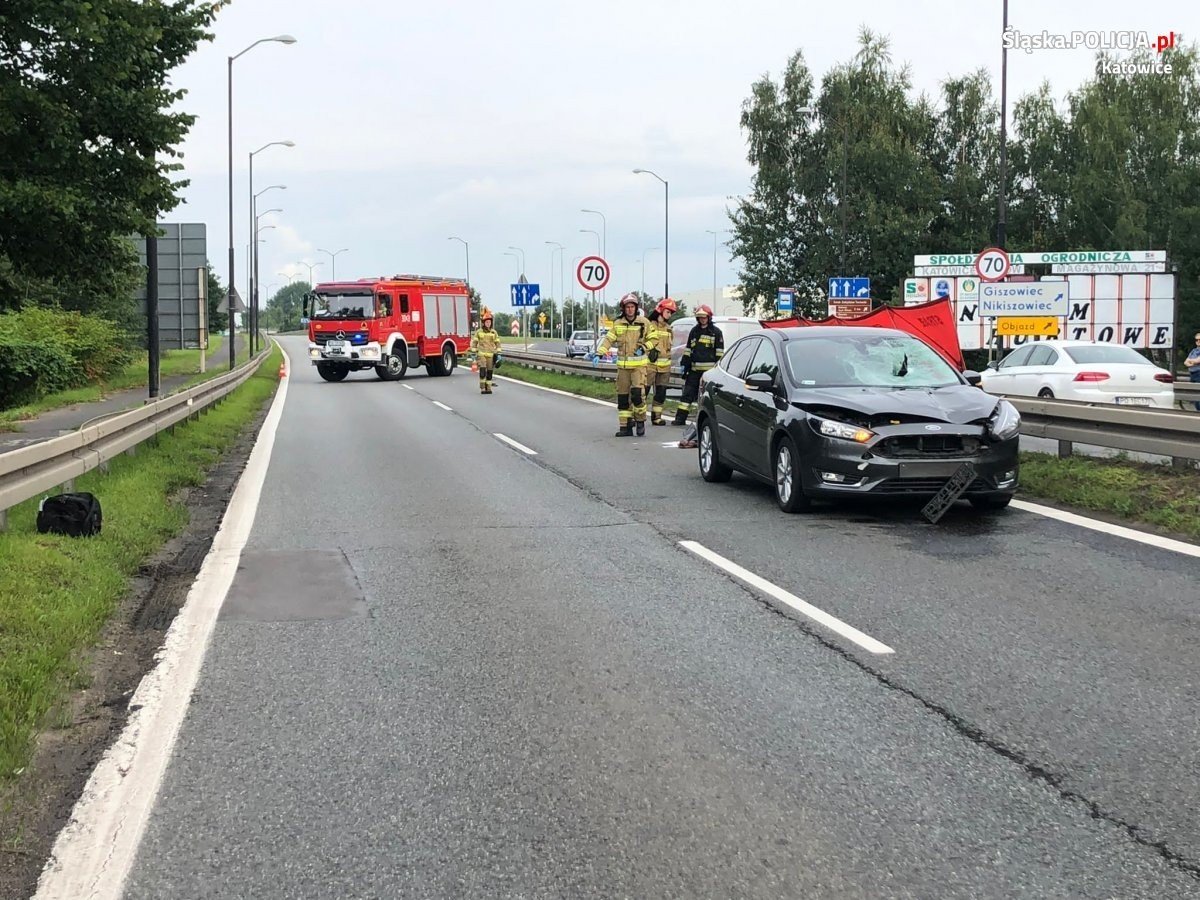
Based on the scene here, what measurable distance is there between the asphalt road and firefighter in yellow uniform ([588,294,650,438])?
27.2 feet

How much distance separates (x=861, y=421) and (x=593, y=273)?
16.8m

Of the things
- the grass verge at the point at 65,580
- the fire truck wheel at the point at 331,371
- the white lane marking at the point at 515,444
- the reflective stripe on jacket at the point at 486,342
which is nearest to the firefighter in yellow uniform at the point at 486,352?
the reflective stripe on jacket at the point at 486,342

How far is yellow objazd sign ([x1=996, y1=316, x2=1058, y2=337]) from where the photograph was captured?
2044 cm

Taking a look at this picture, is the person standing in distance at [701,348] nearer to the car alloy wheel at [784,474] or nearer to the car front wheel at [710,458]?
the car front wheel at [710,458]

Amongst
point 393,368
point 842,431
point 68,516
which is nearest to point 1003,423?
point 842,431

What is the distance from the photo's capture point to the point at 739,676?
17.5 feet

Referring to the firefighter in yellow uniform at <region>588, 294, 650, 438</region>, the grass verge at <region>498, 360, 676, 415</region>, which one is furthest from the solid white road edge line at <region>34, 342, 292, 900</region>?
the grass verge at <region>498, 360, 676, 415</region>

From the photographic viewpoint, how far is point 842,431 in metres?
9.57

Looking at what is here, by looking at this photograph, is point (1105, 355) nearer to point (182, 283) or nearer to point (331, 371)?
point (182, 283)

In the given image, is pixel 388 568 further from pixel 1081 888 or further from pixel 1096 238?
pixel 1096 238

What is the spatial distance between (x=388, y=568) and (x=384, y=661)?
2.32 meters

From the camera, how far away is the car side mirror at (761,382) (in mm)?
10664

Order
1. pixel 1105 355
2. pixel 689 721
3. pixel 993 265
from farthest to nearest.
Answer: pixel 993 265
pixel 1105 355
pixel 689 721

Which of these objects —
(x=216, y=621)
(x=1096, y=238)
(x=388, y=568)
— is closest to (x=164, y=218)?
(x=388, y=568)
